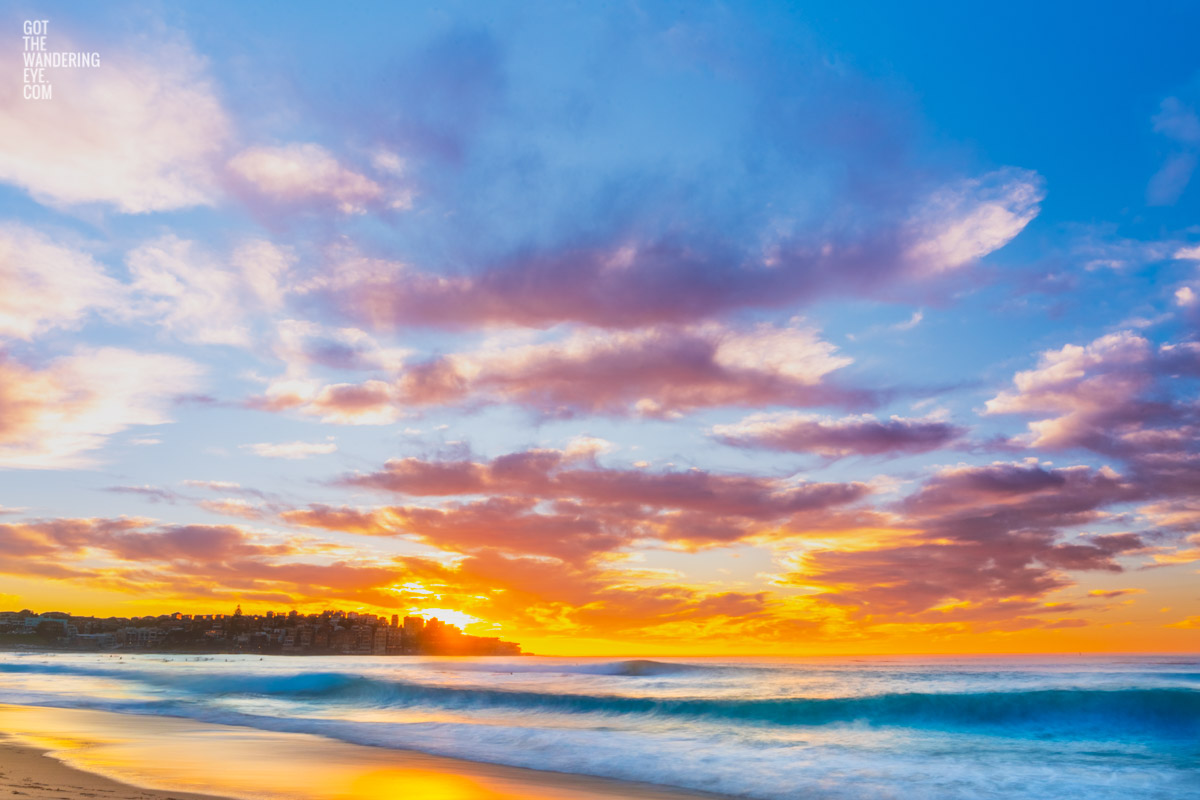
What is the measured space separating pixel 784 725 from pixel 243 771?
1899cm

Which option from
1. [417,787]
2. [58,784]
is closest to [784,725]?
[417,787]

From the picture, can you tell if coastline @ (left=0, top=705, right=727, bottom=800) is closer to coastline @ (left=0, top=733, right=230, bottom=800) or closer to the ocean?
coastline @ (left=0, top=733, right=230, bottom=800)

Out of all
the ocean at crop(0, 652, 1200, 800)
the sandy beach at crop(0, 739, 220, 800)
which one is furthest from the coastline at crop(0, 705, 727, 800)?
the ocean at crop(0, 652, 1200, 800)

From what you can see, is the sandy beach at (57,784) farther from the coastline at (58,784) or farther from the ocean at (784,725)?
the ocean at (784,725)

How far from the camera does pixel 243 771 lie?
13.5 metres

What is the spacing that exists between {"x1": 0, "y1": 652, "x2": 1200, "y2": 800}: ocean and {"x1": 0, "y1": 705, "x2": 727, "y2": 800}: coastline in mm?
2147

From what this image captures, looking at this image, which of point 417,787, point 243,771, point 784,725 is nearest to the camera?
point 417,787

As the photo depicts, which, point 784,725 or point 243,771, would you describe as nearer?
point 243,771

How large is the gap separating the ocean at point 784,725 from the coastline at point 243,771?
2147 millimetres

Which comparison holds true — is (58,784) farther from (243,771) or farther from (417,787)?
(417,787)

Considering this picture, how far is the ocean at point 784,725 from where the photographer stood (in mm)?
16594

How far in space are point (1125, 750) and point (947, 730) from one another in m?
5.49

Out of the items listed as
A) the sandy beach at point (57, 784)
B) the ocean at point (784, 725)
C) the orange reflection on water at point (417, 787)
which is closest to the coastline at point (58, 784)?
the sandy beach at point (57, 784)

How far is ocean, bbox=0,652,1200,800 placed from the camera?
16594 mm
